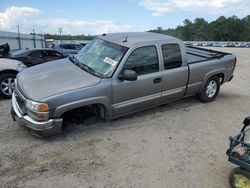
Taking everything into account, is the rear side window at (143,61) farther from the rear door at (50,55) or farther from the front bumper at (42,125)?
the rear door at (50,55)

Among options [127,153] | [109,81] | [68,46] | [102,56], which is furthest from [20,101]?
[68,46]

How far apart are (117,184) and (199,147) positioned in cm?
182

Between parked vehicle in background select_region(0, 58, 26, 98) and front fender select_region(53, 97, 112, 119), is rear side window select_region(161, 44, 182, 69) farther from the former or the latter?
parked vehicle in background select_region(0, 58, 26, 98)

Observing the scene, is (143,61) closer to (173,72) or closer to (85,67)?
(173,72)

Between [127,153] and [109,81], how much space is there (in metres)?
1.37

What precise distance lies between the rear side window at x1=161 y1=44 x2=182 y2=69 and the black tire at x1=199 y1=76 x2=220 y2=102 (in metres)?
1.31

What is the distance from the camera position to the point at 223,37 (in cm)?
11094

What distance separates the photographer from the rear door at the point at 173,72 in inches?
231

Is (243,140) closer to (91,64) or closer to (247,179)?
(247,179)

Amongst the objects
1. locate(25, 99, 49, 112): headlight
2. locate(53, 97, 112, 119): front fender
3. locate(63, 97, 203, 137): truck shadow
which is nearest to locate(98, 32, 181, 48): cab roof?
locate(53, 97, 112, 119): front fender

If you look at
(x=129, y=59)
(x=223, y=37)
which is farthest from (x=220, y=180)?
(x=223, y=37)

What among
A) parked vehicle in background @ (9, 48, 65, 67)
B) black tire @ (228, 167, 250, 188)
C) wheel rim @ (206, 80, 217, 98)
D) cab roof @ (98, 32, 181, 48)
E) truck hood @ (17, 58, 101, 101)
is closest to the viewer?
black tire @ (228, 167, 250, 188)

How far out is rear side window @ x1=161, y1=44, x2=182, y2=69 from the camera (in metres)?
5.87

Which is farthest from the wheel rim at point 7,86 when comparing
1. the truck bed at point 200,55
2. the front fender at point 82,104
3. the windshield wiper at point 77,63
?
the truck bed at point 200,55
